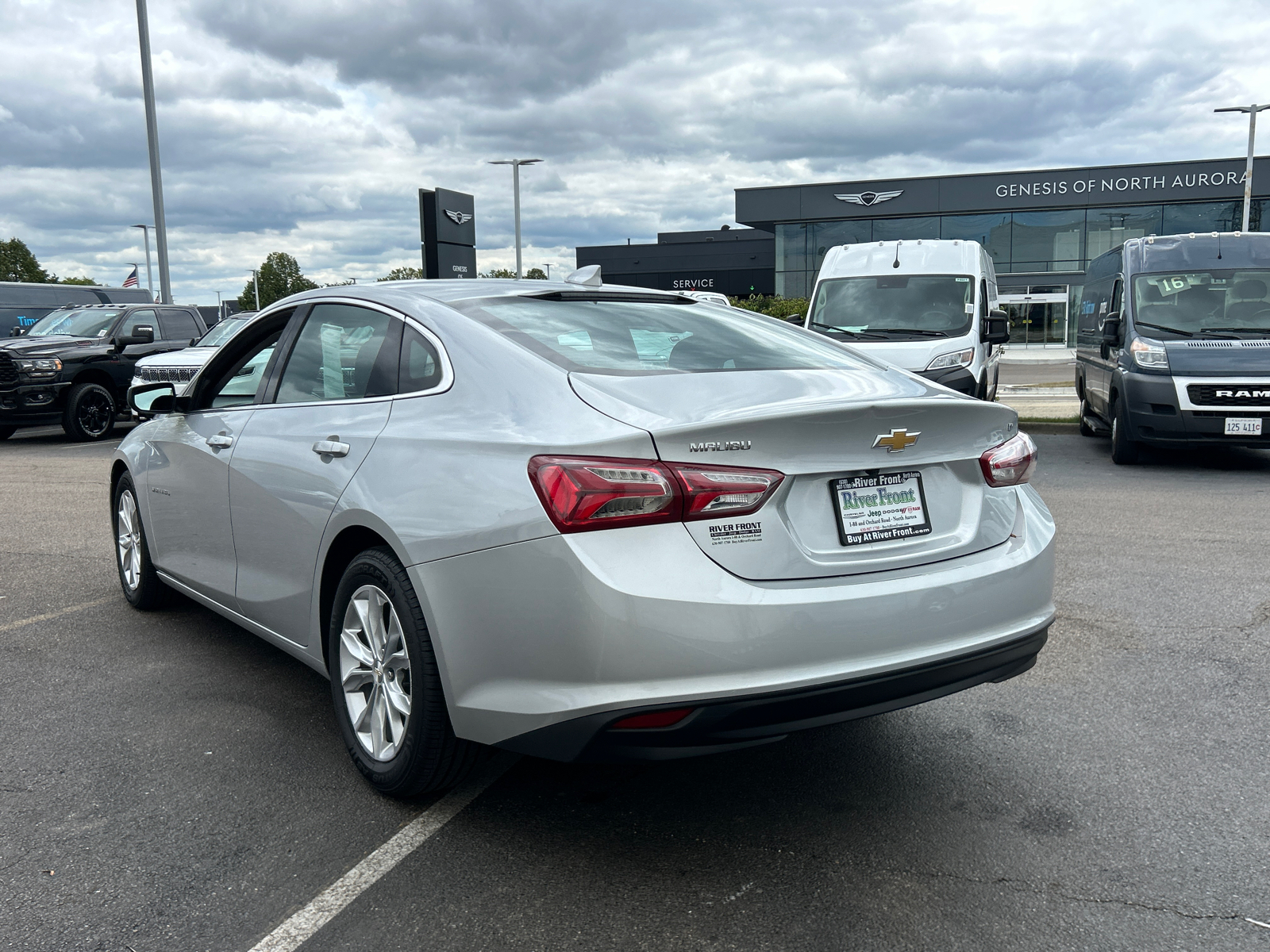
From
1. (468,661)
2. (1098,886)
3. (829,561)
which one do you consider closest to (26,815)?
(468,661)

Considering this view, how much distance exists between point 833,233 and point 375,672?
46533 millimetres

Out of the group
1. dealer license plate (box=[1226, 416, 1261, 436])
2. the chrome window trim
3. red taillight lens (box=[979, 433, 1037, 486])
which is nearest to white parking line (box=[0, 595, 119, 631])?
the chrome window trim

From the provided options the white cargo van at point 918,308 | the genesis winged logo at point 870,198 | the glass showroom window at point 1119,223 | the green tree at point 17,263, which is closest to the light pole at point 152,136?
the white cargo van at point 918,308

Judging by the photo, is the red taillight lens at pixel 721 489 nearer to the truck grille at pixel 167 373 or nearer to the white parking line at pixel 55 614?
the white parking line at pixel 55 614

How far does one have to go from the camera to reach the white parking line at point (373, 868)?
2.52 metres

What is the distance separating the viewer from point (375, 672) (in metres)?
3.26

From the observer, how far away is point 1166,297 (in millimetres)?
11391

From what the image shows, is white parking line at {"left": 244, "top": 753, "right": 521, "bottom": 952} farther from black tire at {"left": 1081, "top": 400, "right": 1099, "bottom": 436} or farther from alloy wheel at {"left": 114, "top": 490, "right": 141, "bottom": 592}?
black tire at {"left": 1081, "top": 400, "right": 1099, "bottom": 436}

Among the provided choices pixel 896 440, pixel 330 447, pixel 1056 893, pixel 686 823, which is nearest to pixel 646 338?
pixel 896 440

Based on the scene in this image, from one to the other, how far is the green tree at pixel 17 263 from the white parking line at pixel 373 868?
9536 cm

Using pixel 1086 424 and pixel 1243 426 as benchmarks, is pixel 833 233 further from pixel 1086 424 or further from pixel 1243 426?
pixel 1243 426

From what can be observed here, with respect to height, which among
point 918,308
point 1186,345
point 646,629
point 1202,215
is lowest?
point 646,629

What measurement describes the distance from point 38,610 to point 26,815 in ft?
8.84

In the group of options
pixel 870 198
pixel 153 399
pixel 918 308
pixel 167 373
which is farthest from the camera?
pixel 870 198
